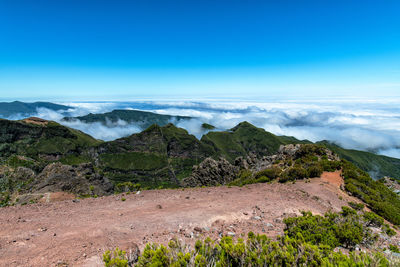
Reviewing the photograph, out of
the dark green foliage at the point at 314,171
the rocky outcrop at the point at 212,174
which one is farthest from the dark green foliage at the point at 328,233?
the rocky outcrop at the point at 212,174

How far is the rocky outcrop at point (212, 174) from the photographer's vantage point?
50.8 metres

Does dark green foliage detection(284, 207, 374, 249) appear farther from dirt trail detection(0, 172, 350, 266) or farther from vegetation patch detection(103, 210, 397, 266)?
vegetation patch detection(103, 210, 397, 266)

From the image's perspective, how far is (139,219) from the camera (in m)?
11.1

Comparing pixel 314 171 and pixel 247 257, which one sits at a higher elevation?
pixel 247 257

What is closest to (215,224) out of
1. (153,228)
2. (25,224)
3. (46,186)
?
(153,228)

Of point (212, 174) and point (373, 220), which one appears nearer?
point (373, 220)

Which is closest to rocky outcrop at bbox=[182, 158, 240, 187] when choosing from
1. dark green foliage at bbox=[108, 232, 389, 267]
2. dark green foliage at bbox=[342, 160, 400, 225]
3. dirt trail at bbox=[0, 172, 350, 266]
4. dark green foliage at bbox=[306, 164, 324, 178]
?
dark green foliage at bbox=[306, 164, 324, 178]

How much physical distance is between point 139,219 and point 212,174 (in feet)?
141

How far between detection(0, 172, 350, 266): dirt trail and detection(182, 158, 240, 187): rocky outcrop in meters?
34.0

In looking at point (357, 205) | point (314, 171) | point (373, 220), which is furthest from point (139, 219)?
point (314, 171)

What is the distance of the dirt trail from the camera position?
7744 millimetres

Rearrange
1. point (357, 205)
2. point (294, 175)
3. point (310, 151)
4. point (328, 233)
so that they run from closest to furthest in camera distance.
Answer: point (328, 233)
point (357, 205)
point (294, 175)
point (310, 151)

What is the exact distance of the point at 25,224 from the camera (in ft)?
32.4

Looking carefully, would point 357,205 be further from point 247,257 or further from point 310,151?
point 247,257
